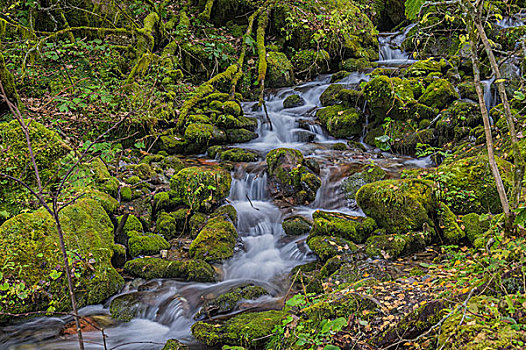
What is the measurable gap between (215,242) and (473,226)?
13.6 feet

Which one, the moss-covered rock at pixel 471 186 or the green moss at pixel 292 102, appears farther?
the green moss at pixel 292 102

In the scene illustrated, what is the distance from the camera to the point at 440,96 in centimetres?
975

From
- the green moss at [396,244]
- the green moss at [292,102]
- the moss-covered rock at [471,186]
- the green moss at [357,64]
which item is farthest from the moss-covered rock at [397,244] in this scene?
the green moss at [357,64]

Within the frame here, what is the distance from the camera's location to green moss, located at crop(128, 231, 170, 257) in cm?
575

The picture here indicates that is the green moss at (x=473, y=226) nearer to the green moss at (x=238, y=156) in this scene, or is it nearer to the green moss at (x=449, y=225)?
the green moss at (x=449, y=225)

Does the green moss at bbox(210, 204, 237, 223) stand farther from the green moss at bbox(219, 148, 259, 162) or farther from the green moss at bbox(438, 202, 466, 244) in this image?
the green moss at bbox(438, 202, 466, 244)

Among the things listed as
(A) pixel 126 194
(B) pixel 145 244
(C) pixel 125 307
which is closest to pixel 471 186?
(B) pixel 145 244

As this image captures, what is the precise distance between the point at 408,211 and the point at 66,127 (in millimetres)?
7329

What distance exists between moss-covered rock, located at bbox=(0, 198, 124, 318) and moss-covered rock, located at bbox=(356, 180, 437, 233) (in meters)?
4.18

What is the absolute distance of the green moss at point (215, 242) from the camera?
5805 mm

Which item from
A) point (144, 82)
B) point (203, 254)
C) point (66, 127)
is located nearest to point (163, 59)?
point (144, 82)

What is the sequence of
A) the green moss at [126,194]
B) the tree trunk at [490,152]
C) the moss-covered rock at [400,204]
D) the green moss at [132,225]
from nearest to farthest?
1. the tree trunk at [490,152]
2. the moss-covered rock at [400,204]
3. the green moss at [132,225]
4. the green moss at [126,194]

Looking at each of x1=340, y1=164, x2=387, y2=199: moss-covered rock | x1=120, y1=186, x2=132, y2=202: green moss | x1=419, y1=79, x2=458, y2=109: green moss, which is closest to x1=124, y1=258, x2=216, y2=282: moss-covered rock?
x1=120, y1=186, x2=132, y2=202: green moss

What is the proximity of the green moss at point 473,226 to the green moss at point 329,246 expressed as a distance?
1.73 meters
